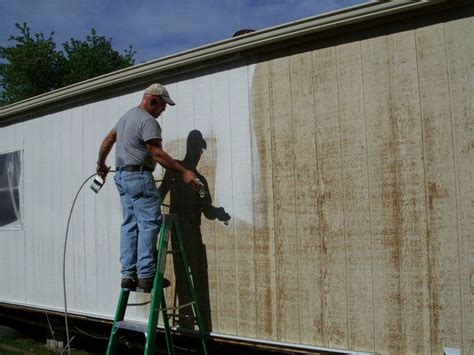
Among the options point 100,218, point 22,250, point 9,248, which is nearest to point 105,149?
point 100,218

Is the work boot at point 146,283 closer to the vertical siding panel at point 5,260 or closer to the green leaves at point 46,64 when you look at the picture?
the vertical siding panel at point 5,260

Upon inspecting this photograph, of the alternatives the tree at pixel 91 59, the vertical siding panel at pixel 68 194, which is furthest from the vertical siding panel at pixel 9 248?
the tree at pixel 91 59

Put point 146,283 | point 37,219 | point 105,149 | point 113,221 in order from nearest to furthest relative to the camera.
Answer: point 146,283, point 105,149, point 113,221, point 37,219

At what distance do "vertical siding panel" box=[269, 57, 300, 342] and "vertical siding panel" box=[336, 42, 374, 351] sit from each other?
1.20ft

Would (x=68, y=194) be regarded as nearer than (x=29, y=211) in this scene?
Yes

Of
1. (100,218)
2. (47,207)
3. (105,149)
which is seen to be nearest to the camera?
(105,149)

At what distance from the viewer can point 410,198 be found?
293cm

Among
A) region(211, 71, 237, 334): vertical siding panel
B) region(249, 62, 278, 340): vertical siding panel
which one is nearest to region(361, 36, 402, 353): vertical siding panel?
region(249, 62, 278, 340): vertical siding panel

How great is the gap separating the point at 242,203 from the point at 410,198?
1.16m

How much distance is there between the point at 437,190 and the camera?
2840mm

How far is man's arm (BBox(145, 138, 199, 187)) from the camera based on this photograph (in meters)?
3.49

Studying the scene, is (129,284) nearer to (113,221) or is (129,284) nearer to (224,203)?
(224,203)

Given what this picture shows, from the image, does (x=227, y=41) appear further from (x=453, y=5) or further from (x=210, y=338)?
(x=210, y=338)

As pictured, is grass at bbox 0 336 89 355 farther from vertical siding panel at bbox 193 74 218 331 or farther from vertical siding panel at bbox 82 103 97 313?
vertical siding panel at bbox 193 74 218 331
